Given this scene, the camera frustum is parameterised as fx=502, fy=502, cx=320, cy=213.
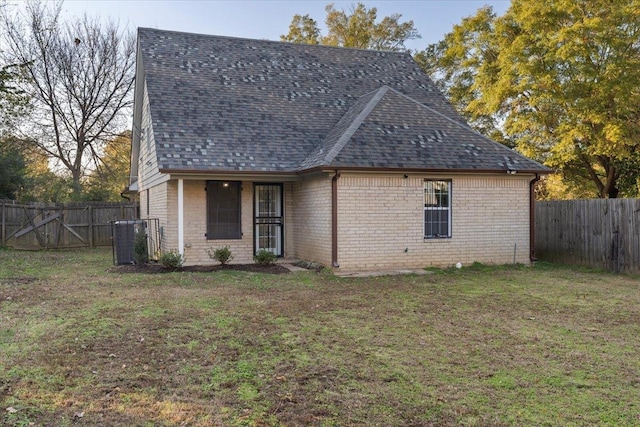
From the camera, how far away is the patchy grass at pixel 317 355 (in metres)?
3.85

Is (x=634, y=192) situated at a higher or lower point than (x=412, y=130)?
lower

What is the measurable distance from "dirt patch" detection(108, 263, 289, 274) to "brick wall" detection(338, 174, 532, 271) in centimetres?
173

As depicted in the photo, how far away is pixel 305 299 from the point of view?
8453mm

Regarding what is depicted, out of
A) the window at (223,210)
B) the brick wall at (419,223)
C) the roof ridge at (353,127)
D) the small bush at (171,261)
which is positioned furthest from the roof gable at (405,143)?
the small bush at (171,261)

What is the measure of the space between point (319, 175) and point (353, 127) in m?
1.63

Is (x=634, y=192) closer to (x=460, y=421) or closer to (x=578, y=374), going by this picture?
(x=578, y=374)

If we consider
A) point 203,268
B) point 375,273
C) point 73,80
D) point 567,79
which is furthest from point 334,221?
point 73,80

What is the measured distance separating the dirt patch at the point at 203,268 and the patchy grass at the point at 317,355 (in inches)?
85.4

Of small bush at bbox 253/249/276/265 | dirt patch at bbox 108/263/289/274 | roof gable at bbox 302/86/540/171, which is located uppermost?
roof gable at bbox 302/86/540/171

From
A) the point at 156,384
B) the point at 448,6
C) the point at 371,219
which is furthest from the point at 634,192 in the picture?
the point at 156,384

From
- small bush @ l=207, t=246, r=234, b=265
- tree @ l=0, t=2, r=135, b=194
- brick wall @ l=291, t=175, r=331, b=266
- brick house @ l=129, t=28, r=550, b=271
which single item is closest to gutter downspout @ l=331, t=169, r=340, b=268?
brick house @ l=129, t=28, r=550, b=271

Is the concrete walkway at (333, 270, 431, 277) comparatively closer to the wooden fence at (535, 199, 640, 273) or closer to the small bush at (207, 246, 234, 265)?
the small bush at (207, 246, 234, 265)

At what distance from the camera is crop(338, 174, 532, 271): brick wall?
11.9 metres

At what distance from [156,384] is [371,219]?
8183 millimetres
